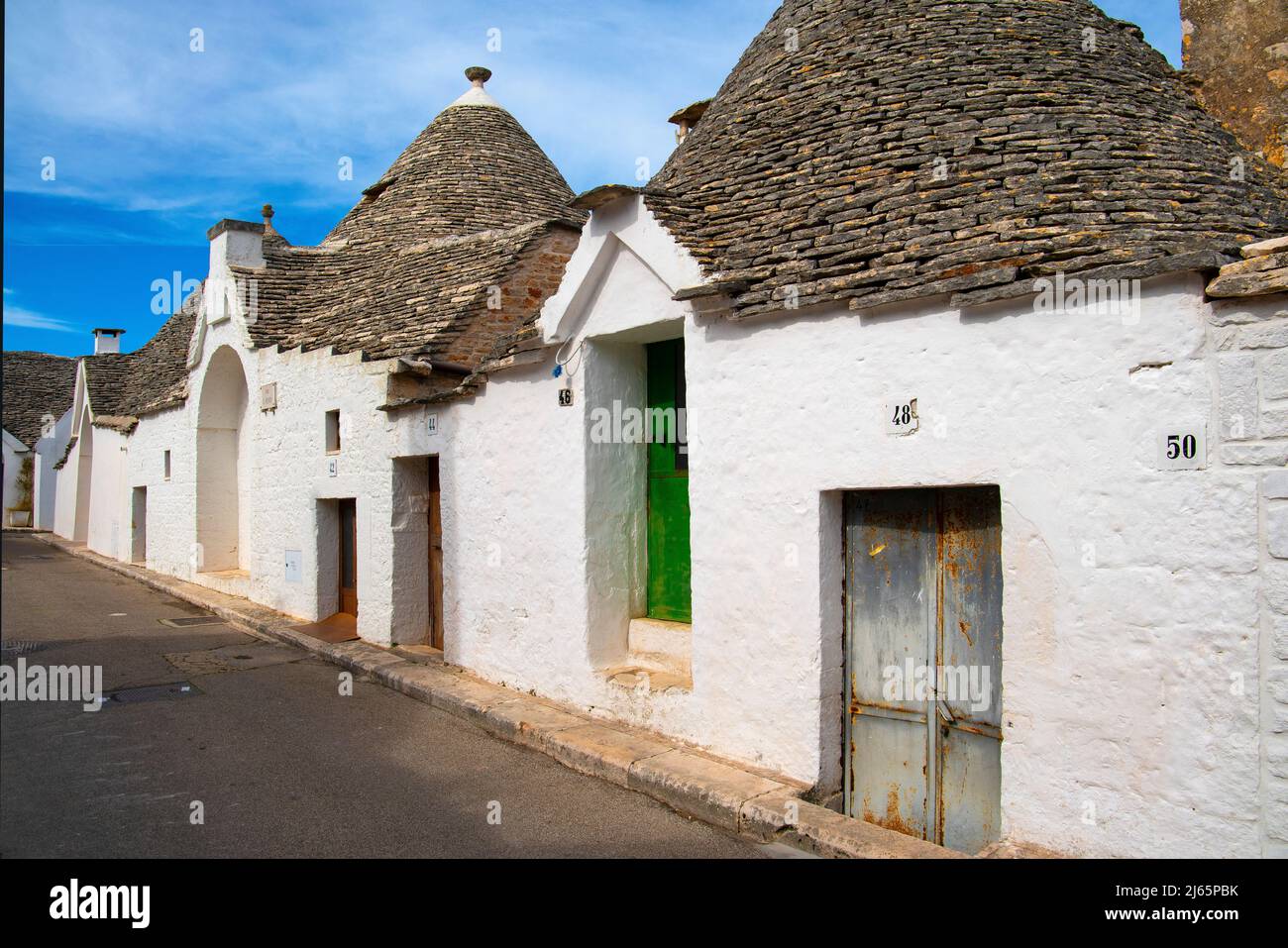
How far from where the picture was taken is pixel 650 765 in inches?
243

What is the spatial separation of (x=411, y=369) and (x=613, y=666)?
458 cm

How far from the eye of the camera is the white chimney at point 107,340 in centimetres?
3412

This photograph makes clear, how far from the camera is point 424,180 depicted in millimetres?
15008

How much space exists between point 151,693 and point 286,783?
11.3 feet

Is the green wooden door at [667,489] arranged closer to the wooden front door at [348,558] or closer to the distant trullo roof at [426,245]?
the distant trullo roof at [426,245]

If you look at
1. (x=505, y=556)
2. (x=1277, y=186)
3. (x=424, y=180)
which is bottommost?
(x=505, y=556)

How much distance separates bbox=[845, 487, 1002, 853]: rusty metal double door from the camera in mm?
5375

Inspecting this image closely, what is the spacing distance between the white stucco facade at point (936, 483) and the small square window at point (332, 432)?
2.34 metres

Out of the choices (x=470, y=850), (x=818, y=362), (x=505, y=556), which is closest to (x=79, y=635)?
(x=505, y=556)

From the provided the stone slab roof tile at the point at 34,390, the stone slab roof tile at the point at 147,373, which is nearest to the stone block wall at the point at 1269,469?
the stone slab roof tile at the point at 147,373

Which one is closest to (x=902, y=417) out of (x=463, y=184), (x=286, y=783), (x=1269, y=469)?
(x=1269, y=469)

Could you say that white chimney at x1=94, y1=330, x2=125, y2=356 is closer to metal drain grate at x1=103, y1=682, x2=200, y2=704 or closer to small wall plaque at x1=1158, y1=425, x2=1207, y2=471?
metal drain grate at x1=103, y1=682, x2=200, y2=704
